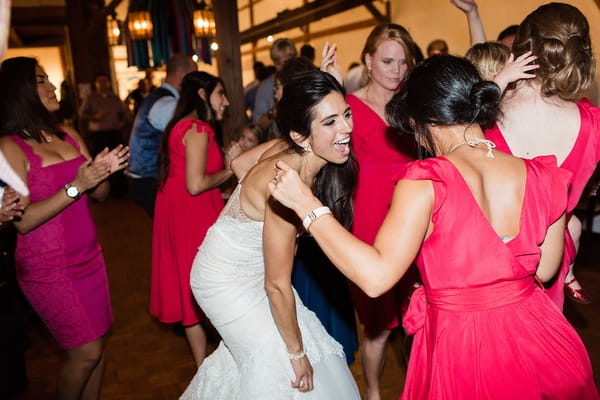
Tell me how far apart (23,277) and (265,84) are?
2938 mm

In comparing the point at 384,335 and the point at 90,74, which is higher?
the point at 90,74

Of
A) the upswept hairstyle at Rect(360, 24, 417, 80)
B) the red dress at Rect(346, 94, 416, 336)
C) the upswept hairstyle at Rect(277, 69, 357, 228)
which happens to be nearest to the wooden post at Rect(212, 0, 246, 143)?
the upswept hairstyle at Rect(360, 24, 417, 80)

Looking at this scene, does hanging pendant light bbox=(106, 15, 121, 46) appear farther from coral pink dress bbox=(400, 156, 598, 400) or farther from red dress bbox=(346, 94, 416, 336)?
coral pink dress bbox=(400, 156, 598, 400)

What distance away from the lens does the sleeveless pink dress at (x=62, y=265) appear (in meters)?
1.86

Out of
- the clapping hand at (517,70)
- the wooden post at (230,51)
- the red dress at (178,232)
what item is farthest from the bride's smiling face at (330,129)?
the wooden post at (230,51)

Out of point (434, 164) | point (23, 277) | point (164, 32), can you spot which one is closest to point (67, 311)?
point (23, 277)

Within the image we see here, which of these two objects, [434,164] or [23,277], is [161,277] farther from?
[434,164]

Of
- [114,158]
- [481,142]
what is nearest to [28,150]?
[114,158]

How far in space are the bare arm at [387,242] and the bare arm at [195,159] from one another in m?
1.46

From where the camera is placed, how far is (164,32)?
6398 mm

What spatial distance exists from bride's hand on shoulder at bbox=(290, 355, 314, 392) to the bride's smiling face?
0.64 m

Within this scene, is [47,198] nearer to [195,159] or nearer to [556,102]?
[195,159]

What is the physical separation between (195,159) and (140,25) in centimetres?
444

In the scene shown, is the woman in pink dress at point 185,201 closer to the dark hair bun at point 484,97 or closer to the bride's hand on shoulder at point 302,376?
the bride's hand on shoulder at point 302,376
